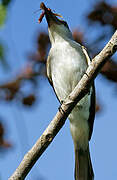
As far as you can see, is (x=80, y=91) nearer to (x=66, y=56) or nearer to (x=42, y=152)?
(x=42, y=152)

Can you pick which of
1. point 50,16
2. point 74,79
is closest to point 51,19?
point 50,16

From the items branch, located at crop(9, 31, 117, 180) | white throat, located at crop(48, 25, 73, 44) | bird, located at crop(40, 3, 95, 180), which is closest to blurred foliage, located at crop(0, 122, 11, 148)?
branch, located at crop(9, 31, 117, 180)

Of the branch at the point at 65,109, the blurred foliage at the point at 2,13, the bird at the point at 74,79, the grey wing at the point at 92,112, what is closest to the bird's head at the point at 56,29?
the bird at the point at 74,79

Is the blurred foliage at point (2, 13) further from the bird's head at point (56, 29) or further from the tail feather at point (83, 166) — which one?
the tail feather at point (83, 166)

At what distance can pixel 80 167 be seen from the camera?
2.77m

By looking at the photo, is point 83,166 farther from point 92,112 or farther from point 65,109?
point 65,109

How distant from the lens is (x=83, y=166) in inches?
109

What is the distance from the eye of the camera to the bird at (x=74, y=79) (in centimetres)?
265

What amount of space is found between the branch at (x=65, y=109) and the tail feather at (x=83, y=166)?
3.28ft

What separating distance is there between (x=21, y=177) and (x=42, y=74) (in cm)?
79

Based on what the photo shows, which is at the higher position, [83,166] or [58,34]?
[58,34]

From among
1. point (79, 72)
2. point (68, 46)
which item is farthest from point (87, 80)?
point (68, 46)

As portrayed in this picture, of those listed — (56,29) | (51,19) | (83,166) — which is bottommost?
(83,166)

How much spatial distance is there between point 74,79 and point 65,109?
86 cm
